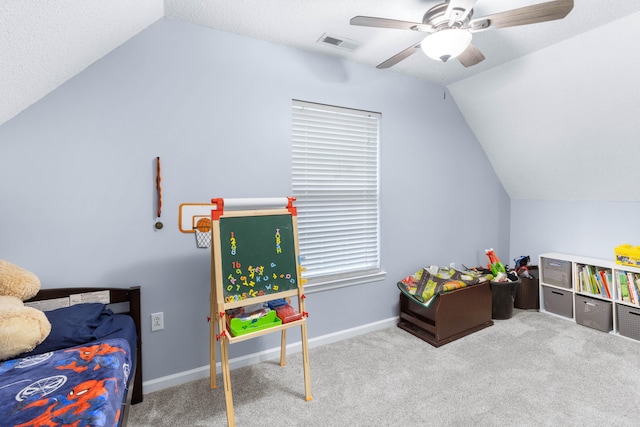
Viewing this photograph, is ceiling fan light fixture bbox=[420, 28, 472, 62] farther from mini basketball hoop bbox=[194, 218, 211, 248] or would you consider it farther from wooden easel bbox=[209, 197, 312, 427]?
mini basketball hoop bbox=[194, 218, 211, 248]

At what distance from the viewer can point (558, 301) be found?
3215 millimetres

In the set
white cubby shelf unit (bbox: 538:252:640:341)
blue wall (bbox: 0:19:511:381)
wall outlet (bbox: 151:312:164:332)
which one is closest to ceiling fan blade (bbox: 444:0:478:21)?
blue wall (bbox: 0:19:511:381)

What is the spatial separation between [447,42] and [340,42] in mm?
915

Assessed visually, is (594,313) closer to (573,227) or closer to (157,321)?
(573,227)

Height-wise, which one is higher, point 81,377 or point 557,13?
point 557,13

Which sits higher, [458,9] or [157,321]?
[458,9]

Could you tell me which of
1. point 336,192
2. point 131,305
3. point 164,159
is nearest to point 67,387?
point 131,305

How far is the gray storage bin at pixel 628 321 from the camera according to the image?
8.75 ft

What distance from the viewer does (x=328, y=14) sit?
6.64 ft

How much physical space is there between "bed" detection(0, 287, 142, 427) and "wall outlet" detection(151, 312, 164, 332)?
0.11m

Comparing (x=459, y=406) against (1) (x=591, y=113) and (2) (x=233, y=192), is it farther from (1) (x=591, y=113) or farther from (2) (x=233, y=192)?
(1) (x=591, y=113)

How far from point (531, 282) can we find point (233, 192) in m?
3.22

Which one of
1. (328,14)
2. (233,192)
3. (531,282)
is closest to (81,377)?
(233,192)

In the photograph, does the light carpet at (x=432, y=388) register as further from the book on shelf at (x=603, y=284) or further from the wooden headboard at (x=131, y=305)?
the book on shelf at (x=603, y=284)
